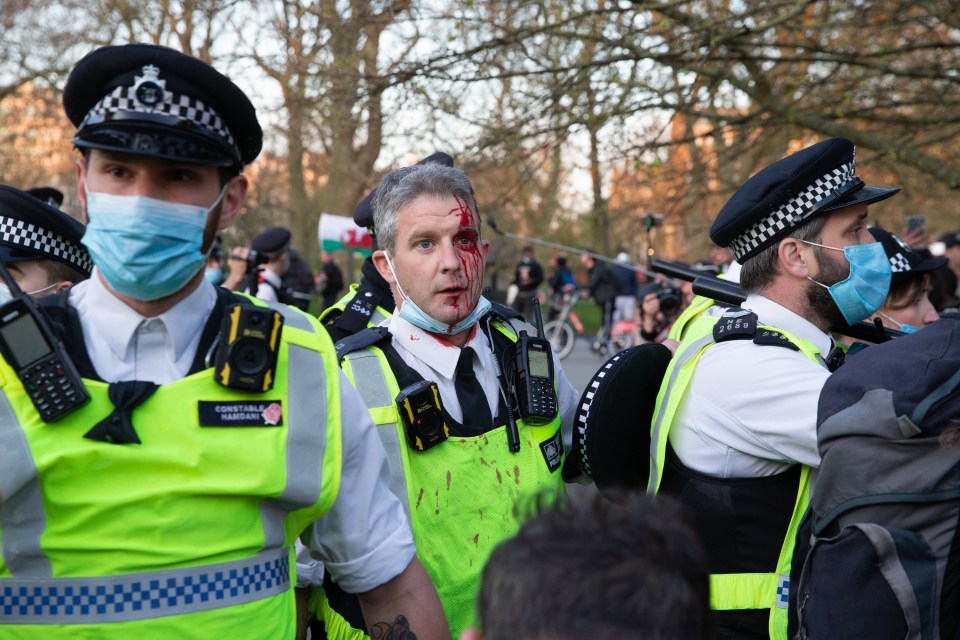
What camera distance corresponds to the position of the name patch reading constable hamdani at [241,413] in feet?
5.65

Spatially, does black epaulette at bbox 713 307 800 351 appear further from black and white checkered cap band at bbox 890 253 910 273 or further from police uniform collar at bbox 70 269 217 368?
black and white checkered cap band at bbox 890 253 910 273

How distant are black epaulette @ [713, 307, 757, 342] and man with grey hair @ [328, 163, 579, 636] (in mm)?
490

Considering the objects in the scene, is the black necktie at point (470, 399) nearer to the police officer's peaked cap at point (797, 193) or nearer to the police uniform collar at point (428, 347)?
the police uniform collar at point (428, 347)

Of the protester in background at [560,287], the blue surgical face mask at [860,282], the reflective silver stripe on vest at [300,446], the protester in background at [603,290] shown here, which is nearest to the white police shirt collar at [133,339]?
the reflective silver stripe on vest at [300,446]

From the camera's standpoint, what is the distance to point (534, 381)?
2.70m

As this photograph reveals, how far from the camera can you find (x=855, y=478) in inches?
70.1

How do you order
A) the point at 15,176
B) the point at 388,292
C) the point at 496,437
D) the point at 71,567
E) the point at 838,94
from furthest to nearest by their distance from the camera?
the point at 15,176 → the point at 838,94 → the point at 388,292 → the point at 496,437 → the point at 71,567

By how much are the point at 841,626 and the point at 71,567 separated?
1.37 meters

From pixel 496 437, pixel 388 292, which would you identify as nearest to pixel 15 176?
pixel 388 292

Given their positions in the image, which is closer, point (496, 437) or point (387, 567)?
point (387, 567)

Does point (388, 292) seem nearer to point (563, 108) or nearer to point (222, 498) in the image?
point (222, 498)

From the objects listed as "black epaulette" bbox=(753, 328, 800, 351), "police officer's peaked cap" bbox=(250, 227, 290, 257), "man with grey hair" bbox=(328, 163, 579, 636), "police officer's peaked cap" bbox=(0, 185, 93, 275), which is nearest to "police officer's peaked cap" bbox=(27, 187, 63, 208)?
"police officer's peaked cap" bbox=(0, 185, 93, 275)

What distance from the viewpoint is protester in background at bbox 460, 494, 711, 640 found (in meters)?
1.15

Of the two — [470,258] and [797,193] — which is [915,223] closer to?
[797,193]
